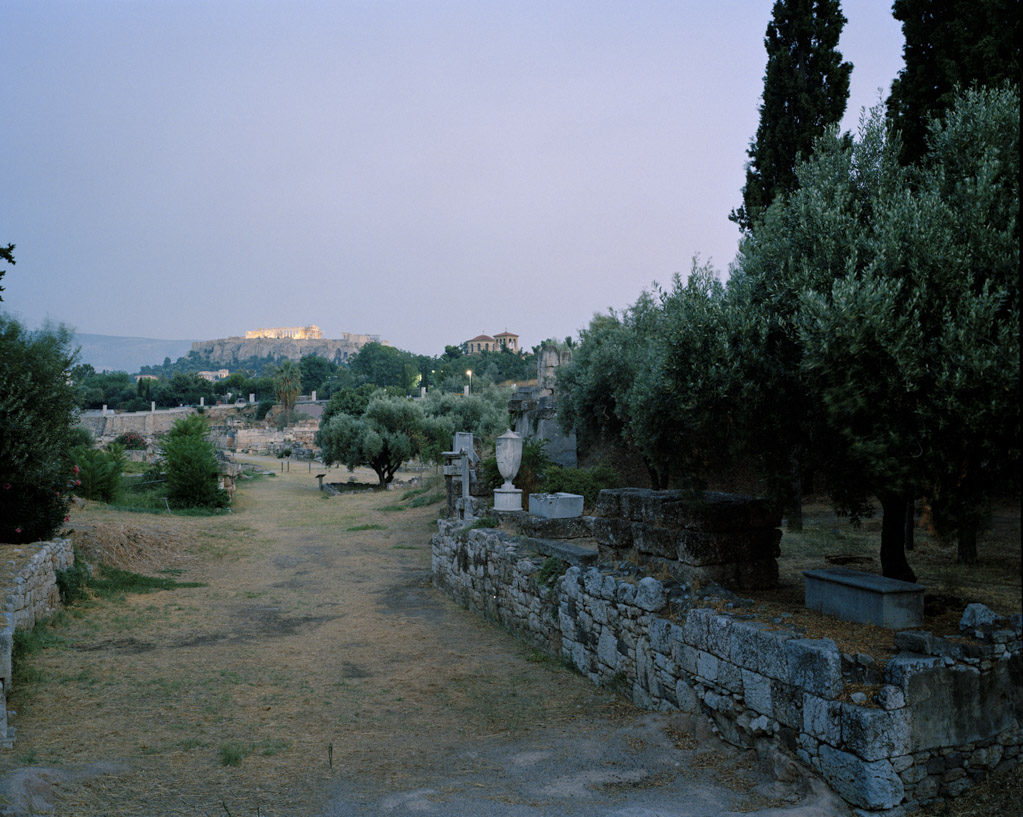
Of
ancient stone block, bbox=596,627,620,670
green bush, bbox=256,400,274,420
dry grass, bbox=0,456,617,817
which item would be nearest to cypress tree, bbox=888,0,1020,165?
ancient stone block, bbox=596,627,620,670

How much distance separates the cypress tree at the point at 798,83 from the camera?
519 inches

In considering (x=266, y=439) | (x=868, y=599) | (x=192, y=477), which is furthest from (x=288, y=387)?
(x=868, y=599)

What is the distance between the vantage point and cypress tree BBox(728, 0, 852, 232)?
519 inches

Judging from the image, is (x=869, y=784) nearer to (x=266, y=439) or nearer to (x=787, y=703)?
(x=787, y=703)

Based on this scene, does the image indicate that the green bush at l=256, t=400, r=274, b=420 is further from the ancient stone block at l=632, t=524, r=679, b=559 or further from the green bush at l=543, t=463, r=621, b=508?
the ancient stone block at l=632, t=524, r=679, b=559

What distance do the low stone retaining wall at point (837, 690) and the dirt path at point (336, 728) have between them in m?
0.25

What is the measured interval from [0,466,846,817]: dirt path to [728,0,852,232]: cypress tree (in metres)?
9.75

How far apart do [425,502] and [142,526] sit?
9.07 m

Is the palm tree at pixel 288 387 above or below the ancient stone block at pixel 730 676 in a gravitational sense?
above

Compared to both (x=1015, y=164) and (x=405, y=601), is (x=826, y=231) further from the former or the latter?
(x=405, y=601)

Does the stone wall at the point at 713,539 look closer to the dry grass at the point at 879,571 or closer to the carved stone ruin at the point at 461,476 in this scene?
the dry grass at the point at 879,571

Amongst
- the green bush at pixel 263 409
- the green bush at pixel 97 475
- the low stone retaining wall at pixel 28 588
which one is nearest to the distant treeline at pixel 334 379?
the green bush at pixel 263 409

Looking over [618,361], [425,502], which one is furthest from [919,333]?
[425,502]

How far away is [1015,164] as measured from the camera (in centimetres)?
507
